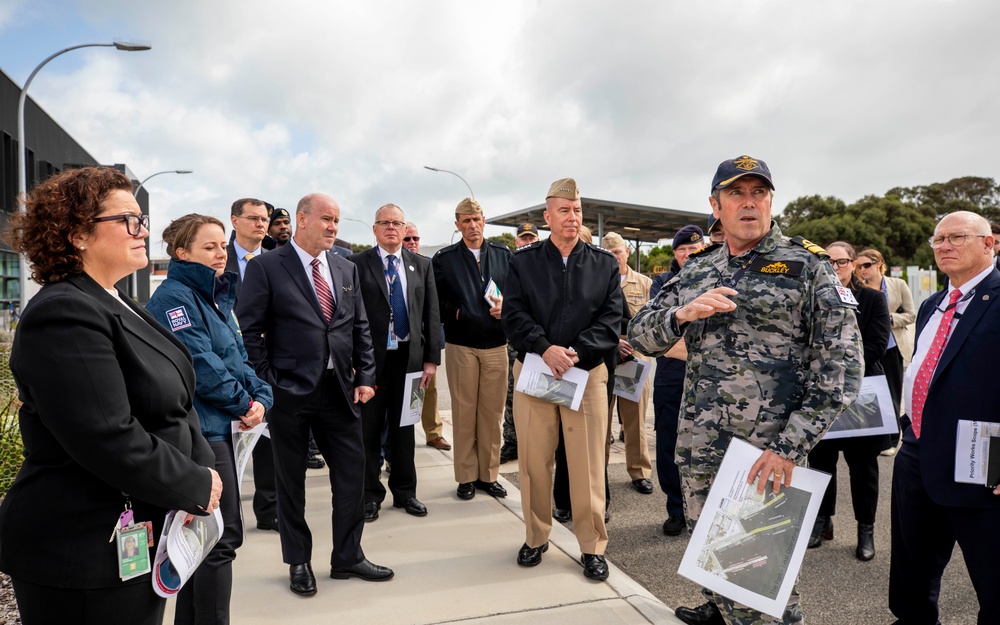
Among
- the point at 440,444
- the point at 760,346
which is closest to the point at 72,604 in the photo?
the point at 760,346

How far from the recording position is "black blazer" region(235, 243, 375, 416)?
11.8 ft

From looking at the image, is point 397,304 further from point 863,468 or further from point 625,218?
point 625,218

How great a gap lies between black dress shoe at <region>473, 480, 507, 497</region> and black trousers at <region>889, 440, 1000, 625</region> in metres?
2.88

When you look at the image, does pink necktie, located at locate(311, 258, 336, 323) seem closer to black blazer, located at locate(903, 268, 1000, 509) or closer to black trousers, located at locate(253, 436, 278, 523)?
black trousers, located at locate(253, 436, 278, 523)

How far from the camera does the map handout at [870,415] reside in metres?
4.08

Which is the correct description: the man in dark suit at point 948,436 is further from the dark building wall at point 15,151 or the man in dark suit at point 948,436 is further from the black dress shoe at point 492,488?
the dark building wall at point 15,151

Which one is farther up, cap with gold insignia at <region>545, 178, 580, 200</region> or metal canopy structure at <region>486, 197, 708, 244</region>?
metal canopy structure at <region>486, 197, 708, 244</region>

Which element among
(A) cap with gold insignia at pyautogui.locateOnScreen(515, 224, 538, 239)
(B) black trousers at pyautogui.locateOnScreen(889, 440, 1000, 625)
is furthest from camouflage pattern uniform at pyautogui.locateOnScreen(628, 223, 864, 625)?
(A) cap with gold insignia at pyautogui.locateOnScreen(515, 224, 538, 239)

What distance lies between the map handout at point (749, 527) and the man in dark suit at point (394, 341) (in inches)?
108

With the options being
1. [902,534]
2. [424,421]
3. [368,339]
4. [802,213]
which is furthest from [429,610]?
[802,213]

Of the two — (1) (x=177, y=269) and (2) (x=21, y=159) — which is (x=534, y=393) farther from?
(2) (x=21, y=159)

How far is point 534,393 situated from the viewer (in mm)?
3867

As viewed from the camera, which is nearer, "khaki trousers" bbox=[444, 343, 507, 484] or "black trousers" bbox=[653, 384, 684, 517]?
"black trousers" bbox=[653, 384, 684, 517]

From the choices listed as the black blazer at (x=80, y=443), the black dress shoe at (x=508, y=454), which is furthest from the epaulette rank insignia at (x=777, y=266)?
the black dress shoe at (x=508, y=454)
